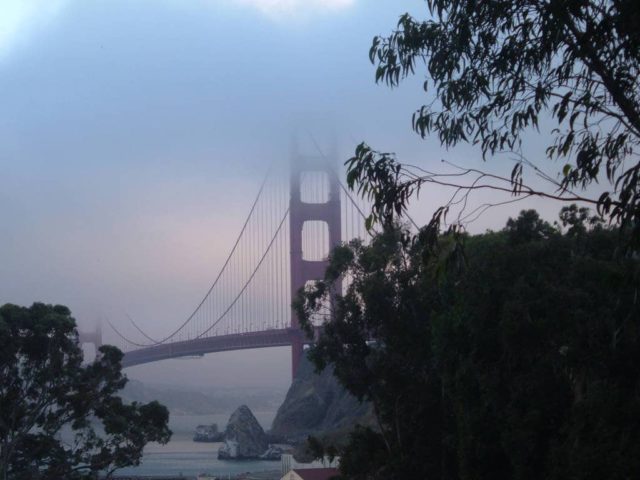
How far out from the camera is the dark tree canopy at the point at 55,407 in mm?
27891

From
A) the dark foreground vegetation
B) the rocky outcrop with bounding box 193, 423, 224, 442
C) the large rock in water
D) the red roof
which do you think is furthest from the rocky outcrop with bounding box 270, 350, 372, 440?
the dark foreground vegetation

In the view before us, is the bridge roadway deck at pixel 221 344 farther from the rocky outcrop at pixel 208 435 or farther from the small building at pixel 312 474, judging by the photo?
the rocky outcrop at pixel 208 435

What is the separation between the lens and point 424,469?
2300cm

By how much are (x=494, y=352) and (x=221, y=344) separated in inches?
1432

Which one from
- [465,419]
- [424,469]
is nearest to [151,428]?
[424,469]

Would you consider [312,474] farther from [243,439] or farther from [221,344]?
[243,439]

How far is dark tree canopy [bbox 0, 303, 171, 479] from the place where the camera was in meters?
27.9

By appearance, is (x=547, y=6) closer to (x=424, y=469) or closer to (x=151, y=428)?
(x=424, y=469)

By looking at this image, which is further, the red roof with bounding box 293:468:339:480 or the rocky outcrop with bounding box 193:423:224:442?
the rocky outcrop with bounding box 193:423:224:442

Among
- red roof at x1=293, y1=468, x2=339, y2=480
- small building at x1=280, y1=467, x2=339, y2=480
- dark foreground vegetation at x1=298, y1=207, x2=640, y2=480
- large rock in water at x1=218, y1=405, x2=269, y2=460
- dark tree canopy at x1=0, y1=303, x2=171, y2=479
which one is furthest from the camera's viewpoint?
large rock in water at x1=218, y1=405, x2=269, y2=460

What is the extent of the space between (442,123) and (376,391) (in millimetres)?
15287

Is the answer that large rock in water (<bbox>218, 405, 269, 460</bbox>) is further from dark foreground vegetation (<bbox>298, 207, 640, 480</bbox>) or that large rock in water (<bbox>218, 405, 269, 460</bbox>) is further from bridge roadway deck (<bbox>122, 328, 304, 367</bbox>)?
dark foreground vegetation (<bbox>298, 207, 640, 480</bbox>)

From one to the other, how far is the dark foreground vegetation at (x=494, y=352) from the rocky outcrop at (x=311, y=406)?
42938 millimetres

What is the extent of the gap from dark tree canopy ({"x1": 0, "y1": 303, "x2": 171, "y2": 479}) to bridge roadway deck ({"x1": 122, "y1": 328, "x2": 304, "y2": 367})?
2306 centimetres
